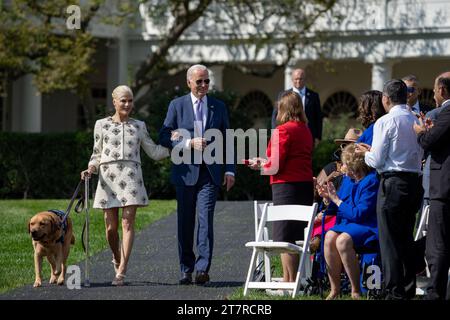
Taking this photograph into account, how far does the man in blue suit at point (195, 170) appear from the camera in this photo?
12.4 metres

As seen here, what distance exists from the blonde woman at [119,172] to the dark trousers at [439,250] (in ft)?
10.3

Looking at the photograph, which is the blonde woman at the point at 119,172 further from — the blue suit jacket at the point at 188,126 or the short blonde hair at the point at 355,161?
the short blonde hair at the point at 355,161

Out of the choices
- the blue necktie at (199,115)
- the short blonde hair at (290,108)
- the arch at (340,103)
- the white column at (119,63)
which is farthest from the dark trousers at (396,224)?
the arch at (340,103)

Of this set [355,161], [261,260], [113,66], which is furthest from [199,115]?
[113,66]

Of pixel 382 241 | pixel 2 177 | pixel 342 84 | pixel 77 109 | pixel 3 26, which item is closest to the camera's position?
pixel 382 241

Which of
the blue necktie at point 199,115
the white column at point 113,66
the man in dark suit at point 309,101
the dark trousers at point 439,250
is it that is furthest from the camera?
the white column at point 113,66

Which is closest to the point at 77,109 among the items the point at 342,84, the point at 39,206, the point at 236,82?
the point at 236,82

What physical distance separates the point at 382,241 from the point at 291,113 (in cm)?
163

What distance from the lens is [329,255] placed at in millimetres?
10969

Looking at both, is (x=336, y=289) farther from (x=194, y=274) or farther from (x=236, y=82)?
(x=236, y=82)

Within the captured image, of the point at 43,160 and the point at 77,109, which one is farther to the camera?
the point at 77,109

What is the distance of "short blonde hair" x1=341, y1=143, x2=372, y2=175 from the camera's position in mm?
11258

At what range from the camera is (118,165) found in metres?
12.4

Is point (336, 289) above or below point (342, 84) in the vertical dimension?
below
